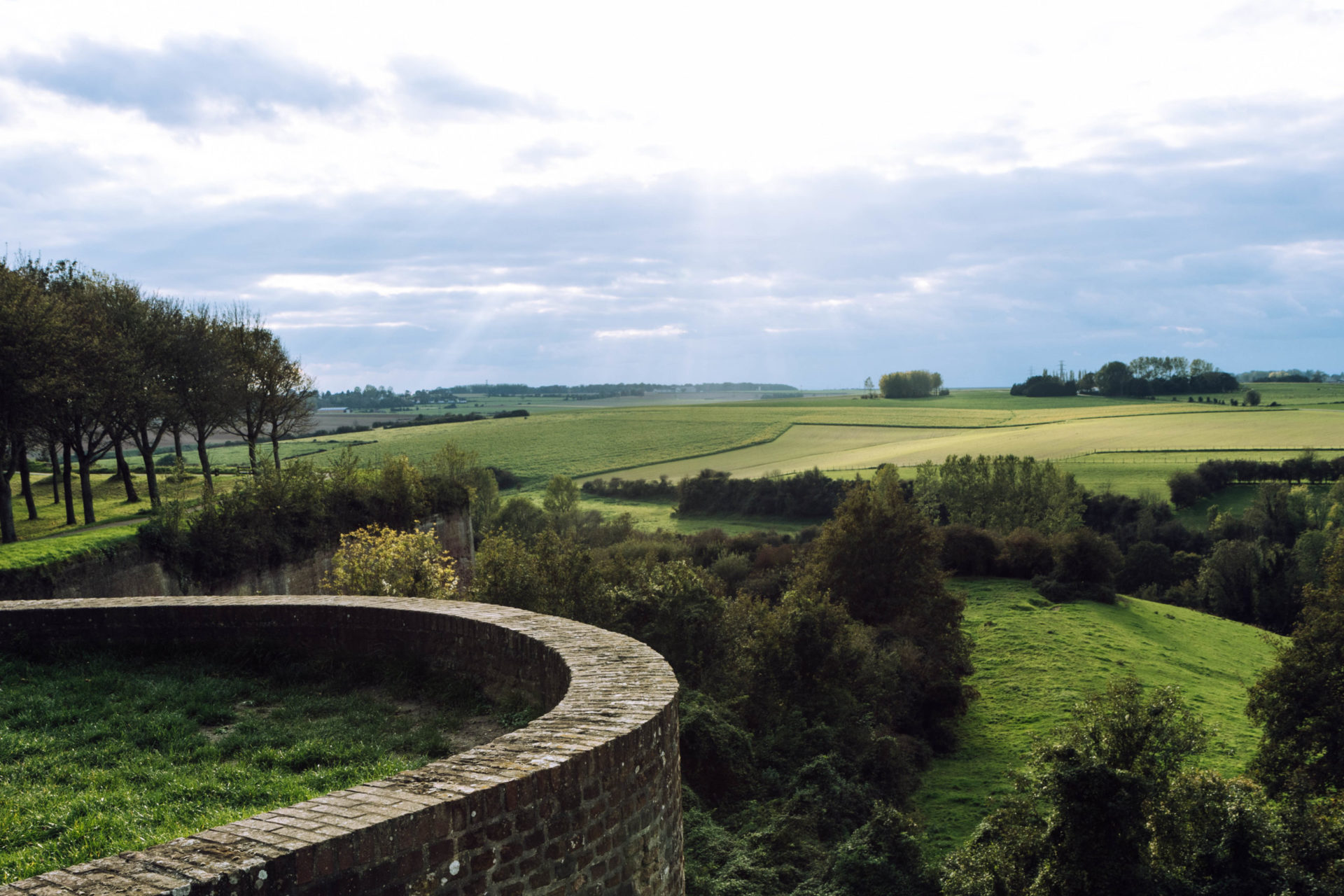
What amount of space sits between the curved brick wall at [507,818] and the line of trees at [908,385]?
168m

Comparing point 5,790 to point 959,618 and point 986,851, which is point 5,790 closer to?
point 986,851

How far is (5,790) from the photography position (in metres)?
6.64

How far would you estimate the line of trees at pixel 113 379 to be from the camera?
86.4ft

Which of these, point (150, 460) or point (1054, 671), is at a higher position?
point (150, 460)

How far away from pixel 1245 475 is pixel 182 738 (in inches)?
3488

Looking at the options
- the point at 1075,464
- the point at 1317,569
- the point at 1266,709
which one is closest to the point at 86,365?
the point at 1266,709

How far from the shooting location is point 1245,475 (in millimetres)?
76875

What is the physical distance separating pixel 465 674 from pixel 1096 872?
14152 millimetres

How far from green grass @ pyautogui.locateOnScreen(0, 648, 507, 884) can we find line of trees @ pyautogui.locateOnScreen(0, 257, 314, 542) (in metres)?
→ 19.9

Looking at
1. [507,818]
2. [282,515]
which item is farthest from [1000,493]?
[507,818]

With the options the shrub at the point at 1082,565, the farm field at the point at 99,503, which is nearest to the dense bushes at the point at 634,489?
the shrub at the point at 1082,565

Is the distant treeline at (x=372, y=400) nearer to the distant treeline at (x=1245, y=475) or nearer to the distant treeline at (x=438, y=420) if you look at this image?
the distant treeline at (x=438, y=420)

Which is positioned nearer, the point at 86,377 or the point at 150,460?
the point at 86,377

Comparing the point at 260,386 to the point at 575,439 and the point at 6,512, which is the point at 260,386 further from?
the point at 575,439
